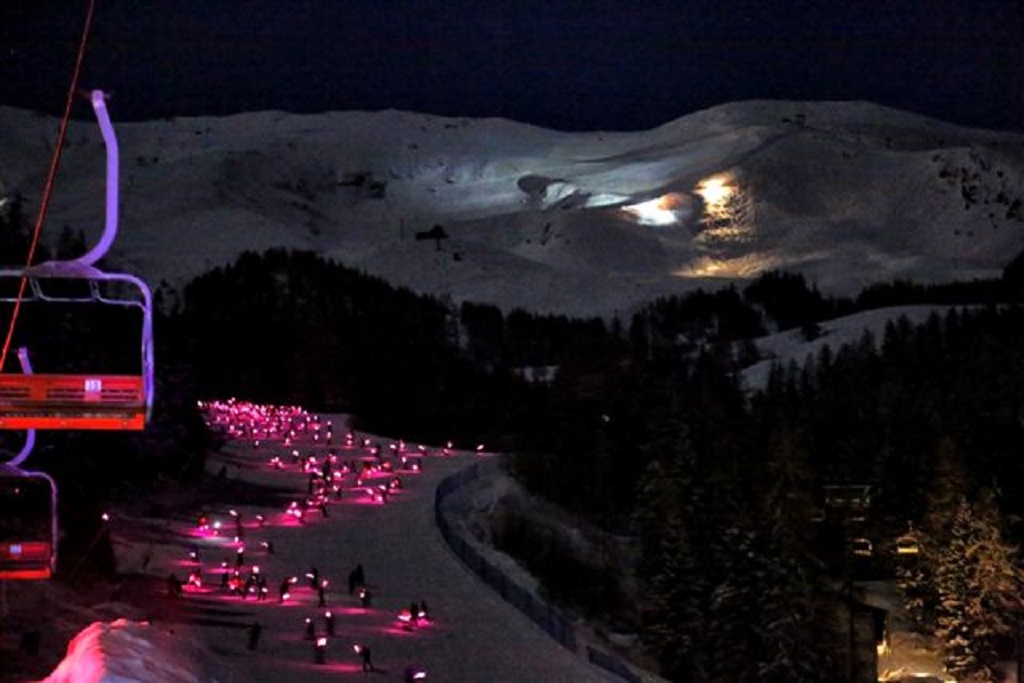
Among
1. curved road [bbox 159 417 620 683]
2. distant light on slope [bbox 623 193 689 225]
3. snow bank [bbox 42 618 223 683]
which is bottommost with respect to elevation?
curved road [bbox 159 417 620 683]

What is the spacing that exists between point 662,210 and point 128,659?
7135 inches

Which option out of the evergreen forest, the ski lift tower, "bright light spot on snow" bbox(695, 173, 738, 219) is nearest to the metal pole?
the evergreen forest

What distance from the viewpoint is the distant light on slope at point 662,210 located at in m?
184

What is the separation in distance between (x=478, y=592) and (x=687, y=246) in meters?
154

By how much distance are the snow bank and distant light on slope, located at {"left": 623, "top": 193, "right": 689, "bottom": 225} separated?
172 meters

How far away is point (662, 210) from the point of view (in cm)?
18862

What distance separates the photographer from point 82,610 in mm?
16297

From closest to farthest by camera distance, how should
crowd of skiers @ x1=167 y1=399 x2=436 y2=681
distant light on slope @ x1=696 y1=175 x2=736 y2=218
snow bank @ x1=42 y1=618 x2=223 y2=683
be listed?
snow bank @ x1=42 y1=618 x2=223 y2=683 → crowd of skiers @ x1=167 y1=399 x2=436 y2=681 → distant light on slope @ x1=696 y1=175 x2=736 y2=218

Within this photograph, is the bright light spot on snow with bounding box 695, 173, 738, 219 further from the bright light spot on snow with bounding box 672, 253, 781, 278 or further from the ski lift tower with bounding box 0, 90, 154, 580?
the ski lift tower with bounding box 0, 90, 154, 580

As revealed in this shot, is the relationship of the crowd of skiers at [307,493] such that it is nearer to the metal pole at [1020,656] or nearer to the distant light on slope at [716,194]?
the metal pole at [1020,656]

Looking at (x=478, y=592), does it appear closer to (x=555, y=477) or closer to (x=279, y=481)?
(x=279, y=481)

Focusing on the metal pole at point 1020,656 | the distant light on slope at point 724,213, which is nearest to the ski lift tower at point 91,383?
the metal pole at point 1020,656

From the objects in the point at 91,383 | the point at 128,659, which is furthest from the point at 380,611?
the point at 91,383

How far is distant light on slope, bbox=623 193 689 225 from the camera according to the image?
184250 mm
